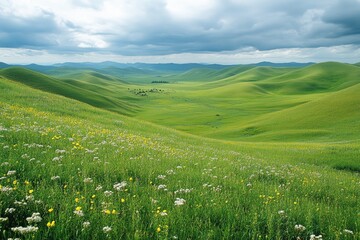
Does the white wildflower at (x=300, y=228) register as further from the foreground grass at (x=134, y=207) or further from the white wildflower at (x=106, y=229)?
the white wildflower at (x=106, y=229)

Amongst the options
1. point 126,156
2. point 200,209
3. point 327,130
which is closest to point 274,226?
point 200,209

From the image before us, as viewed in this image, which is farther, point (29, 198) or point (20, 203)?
point (29, 198)

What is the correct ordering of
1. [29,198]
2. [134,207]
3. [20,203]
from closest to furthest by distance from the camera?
[20,203]
[29,198]
[134,207]

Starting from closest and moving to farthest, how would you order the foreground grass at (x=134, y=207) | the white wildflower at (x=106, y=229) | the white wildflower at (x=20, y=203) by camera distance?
the white wildflower at (x=106, y=229) → the foreground grass at (x=134, y=207) → the white wildflower at (x=20, y=203)

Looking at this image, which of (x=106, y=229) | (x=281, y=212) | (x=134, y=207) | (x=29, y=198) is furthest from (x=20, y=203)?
(x=281, y=212)

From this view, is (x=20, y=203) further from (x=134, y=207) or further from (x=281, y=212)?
(x=281, y=212)

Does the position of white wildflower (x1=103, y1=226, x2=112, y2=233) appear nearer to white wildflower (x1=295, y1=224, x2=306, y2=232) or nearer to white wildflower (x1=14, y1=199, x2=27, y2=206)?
white wildflower (x1=14, y1=199, x2=27, y2=206)

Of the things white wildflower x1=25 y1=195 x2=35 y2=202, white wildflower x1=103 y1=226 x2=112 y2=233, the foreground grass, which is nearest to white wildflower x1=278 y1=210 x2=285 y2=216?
the foreground grass

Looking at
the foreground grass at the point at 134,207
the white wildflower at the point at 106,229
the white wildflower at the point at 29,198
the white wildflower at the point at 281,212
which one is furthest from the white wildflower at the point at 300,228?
the white wildflower at the point at 29,198

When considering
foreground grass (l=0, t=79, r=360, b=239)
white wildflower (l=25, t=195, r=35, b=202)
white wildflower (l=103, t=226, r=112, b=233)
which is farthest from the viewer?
white wildflower (l=25, t=195, r=35, b=202)

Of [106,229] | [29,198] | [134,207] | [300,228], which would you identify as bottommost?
[300,228]

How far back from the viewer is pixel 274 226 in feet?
18.9

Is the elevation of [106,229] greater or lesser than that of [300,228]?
greater

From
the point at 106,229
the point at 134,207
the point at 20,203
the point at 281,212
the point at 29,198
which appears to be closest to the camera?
the point at 106,229
